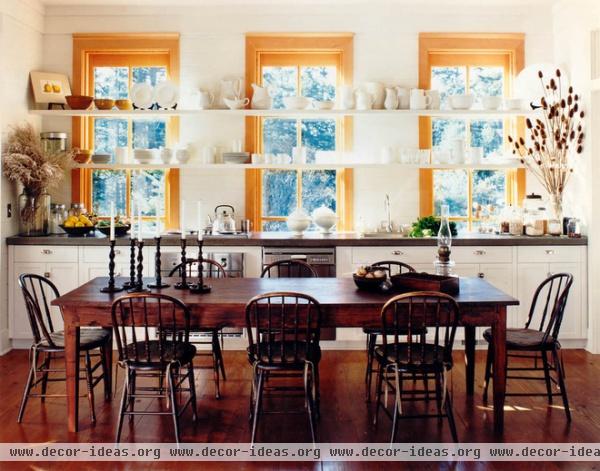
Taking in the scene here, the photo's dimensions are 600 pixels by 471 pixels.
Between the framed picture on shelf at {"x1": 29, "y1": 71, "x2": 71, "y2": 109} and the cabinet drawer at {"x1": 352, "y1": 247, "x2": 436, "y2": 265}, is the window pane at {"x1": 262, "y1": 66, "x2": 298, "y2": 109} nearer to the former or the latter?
the cabinet drawer at {"x1": 352, "y1": 247, "x2": 436, "y2": 265}

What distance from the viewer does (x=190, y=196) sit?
247 inches

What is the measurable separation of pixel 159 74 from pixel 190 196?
1.26 meters

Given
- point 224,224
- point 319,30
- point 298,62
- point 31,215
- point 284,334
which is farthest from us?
point 298,62

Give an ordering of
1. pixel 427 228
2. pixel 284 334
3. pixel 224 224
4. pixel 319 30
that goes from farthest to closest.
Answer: pixel 319 30, pixel 224 224, pixel 427 228, pixel 284 334

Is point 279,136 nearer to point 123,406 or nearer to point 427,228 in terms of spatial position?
point 427,228

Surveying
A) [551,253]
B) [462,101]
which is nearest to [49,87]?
[462,101]

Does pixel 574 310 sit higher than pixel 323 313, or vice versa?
pixel 323 313

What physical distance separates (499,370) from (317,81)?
364cm

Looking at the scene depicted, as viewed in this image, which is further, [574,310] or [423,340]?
[574,310]

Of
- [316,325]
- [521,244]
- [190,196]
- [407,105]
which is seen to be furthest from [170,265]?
[521,244]

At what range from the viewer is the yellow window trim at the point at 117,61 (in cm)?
623

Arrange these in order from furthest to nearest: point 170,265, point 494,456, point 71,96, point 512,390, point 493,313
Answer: point 71,96 → point 170,265 → point 512,390 → point 493,313 → point 494,456

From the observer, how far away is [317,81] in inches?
250

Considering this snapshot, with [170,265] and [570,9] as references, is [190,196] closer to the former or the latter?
[170,265]
